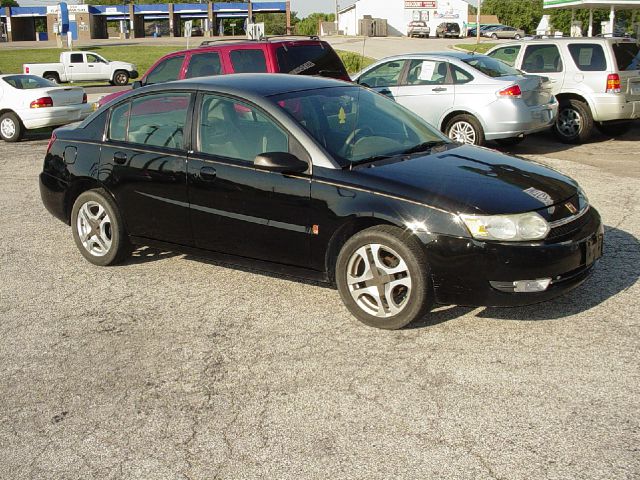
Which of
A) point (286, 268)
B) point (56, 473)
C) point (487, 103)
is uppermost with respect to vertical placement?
point (487, 103)

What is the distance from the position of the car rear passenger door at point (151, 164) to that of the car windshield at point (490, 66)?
6.90m

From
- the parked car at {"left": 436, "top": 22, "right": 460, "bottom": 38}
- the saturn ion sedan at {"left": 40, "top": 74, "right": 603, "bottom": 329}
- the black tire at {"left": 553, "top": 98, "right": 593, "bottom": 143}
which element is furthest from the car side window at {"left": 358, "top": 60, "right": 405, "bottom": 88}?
the parked car at {"left": 436, "top": 22, "right": 460, "bottom": 38}

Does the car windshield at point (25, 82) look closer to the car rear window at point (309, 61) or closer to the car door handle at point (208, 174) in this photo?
the car rear window at point (309, 61)

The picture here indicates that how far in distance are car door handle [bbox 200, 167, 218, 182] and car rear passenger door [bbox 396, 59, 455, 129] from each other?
6.85 meters

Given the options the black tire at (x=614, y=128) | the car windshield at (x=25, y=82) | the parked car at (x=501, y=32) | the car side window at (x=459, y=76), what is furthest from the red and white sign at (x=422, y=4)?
the car side window at (x=459, y=76)

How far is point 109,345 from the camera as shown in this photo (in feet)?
16.0

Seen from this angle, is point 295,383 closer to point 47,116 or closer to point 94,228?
point 94,228

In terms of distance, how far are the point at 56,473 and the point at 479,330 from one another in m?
2.72

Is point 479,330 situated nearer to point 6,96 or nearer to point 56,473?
point 56,473

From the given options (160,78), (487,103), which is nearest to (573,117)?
(487,103)

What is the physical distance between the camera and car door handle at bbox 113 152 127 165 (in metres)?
6.15

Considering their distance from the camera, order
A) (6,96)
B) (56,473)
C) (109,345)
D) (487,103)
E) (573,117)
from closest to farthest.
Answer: (56,473) → (109,345) → (487,103) → (573,117) → (6,96)

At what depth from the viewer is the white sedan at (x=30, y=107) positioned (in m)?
16.2

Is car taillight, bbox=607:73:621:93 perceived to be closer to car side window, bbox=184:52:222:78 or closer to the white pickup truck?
car side window, bbox=184:52:222:78
